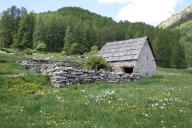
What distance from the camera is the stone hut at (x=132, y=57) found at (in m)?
57.3

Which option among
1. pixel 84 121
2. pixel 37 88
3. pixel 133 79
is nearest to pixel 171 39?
pixel 133 79

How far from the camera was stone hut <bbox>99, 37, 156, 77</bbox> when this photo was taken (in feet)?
188

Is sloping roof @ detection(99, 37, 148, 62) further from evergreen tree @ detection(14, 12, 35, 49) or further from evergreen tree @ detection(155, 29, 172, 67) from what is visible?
evergreen tree @ detection(155, 29, 172, 67)

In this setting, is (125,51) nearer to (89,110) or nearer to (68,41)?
(89,110)

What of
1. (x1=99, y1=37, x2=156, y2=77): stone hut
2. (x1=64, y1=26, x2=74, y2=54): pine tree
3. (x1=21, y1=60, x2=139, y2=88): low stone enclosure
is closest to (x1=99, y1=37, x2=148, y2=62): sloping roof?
(x1=99, y1=37, x2=156, y2=77): stone hut

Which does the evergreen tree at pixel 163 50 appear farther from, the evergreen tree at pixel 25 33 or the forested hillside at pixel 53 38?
the evergreen tree at pixel 25 33

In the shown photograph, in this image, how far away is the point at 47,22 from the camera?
157000 mm

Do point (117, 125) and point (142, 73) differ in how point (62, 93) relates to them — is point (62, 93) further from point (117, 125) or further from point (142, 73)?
point (142, 73)

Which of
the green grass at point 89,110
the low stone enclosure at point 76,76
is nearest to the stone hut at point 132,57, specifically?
the low stone enclosure at point 76,76

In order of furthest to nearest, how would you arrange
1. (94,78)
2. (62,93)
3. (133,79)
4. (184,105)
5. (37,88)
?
(133,79), (94,78), (37,88), (62,93), (184,105)

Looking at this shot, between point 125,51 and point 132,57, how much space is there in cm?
232

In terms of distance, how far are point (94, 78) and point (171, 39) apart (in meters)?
116

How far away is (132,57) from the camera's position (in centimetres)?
5716

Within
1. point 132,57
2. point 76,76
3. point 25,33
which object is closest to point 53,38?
point 25,33
